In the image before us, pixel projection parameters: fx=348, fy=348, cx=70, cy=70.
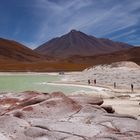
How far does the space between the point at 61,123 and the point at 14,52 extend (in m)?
126

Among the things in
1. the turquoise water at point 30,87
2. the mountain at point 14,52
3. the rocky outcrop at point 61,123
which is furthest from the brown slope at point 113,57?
the rocky outcrop at point 61,123

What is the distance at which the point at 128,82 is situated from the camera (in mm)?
34438

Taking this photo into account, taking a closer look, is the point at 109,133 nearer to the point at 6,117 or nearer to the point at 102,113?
the point at 102,113

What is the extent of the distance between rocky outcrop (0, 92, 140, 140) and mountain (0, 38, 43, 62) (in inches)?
4503

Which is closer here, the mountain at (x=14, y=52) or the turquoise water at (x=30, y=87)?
the turquoise water at (x=30, y=87)

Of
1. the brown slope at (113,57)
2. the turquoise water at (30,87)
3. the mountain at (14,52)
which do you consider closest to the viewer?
the turquoise water at (30,87)

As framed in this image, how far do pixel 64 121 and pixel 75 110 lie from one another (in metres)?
0.95

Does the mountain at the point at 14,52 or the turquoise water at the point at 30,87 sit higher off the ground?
the mountain at the point at 14,52

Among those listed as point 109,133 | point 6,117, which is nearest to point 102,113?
point 109,133

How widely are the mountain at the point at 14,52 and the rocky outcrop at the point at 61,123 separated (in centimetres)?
11439

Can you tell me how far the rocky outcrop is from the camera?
23.1ft

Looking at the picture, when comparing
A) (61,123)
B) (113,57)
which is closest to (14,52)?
(113,57)

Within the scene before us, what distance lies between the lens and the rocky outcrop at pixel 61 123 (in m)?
7.05

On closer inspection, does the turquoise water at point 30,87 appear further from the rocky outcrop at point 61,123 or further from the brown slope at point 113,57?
the brown slope at point 113,57
